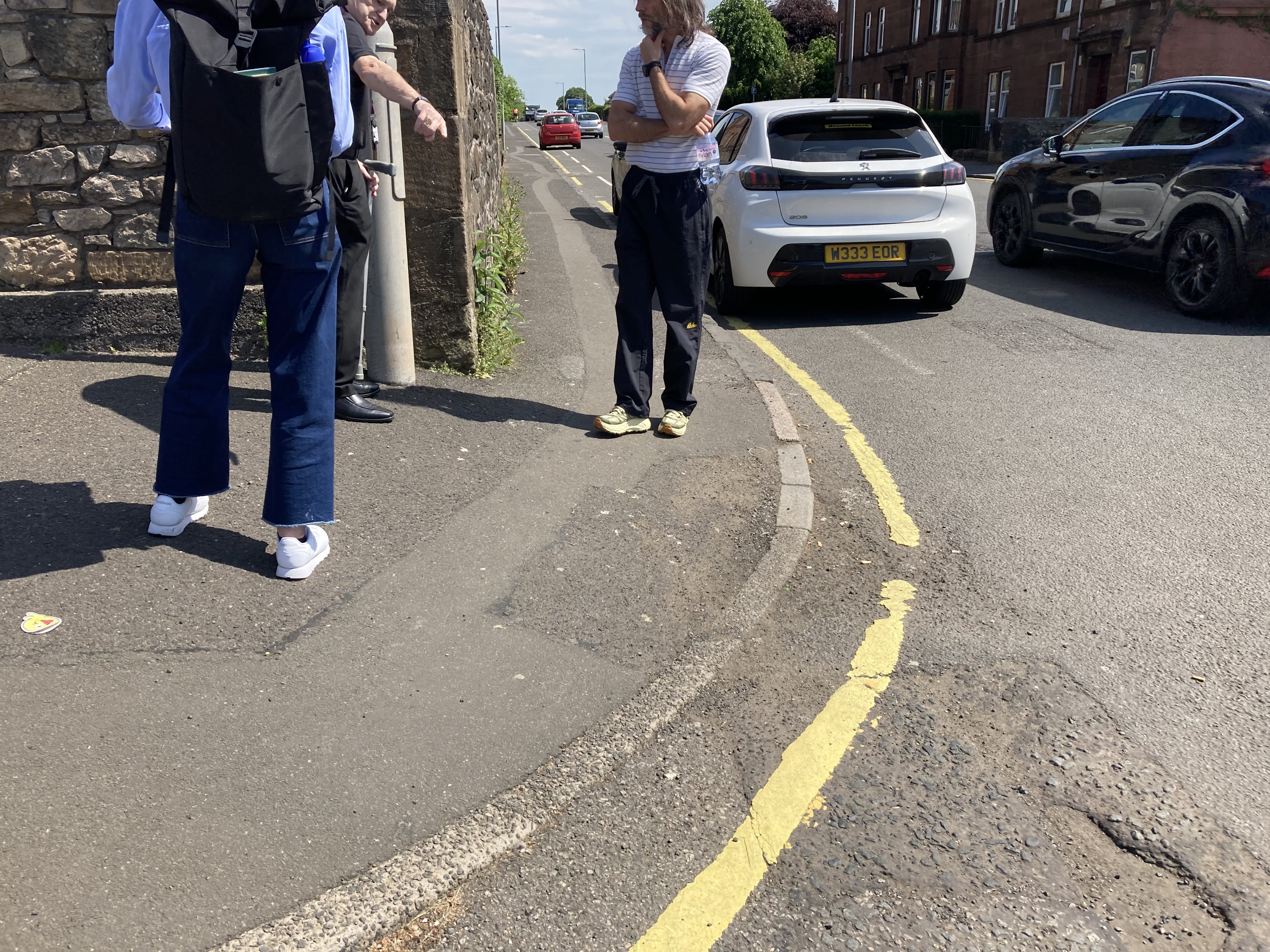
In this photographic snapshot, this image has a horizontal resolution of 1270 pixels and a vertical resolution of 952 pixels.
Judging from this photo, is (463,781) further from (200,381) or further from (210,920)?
(200,381)

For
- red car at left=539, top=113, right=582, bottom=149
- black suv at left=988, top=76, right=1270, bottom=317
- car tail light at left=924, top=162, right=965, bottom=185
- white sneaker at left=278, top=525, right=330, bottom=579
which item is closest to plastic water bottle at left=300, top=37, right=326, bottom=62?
white sneaker at left=278, top=525, right=330, bottom=579

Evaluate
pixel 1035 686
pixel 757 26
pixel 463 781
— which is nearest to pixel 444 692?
pixel 463 781

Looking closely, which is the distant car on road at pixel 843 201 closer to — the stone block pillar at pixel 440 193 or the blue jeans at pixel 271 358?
the stone block pillar at pixel 440 193

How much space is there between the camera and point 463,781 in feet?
9.19

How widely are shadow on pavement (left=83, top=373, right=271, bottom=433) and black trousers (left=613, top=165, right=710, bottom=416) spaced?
6.18 ft

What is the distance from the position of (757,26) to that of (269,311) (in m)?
76.9

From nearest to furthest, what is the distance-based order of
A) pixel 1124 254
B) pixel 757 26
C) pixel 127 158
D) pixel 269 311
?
pixel 269 311 < pixel 127 158 < pixel 1124 254 < pixel 757 26

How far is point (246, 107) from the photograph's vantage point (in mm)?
3191

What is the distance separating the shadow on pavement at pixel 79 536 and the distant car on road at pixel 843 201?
17.9 feet

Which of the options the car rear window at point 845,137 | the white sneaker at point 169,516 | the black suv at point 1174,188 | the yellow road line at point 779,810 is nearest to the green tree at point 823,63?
the black suv at point 1174,188

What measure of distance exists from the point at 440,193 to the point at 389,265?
578 millimetres

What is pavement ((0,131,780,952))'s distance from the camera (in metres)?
2.47

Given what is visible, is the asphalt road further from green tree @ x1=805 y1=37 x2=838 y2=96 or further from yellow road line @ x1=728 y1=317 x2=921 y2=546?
green tree @ x1=805 y1=37 x2=838 y2=96

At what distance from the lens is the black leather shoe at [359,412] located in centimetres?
540
